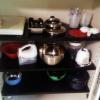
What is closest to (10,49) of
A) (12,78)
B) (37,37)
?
(12,78)

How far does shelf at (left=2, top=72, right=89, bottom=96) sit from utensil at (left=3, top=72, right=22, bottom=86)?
1.7 inches

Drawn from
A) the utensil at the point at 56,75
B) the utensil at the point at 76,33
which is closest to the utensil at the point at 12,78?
the utensil at the point at 56,75

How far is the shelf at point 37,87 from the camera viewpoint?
163 cm

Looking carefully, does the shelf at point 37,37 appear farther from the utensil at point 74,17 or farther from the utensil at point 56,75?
the utensil at point 56,75

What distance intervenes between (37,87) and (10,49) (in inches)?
17.4

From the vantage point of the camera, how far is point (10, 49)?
162 centimetres

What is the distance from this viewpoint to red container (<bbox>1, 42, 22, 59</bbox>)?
154cm

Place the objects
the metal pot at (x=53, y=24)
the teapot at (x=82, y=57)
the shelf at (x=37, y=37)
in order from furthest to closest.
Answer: the teapot at (x=82, y=57) < the metal pot at (x=53, y=24) < the shelf at (x=37, y=37)

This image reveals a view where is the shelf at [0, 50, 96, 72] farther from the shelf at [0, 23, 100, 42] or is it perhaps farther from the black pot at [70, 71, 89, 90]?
the shelf at [0, 23, 100, 42]

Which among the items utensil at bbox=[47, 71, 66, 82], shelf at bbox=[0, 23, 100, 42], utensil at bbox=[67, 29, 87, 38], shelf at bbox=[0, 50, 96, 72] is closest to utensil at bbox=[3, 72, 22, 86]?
shelf at bbox=[0, 50, 96, 72]

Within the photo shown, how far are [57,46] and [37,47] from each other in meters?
0.18

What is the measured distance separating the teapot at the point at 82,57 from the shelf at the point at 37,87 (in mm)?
300

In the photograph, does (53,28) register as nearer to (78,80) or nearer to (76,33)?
(76,33)

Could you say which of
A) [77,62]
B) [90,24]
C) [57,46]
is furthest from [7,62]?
[90,24]
